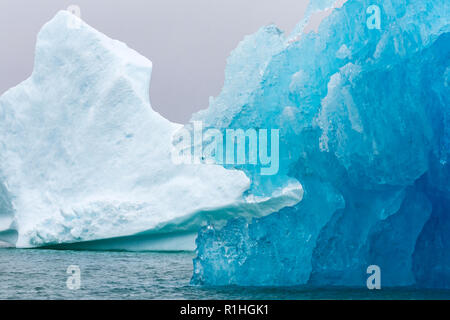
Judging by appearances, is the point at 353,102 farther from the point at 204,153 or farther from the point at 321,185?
the point at 204,153

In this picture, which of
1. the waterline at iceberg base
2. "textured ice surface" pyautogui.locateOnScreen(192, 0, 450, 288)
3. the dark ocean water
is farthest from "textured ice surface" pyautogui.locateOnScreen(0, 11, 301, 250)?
"textured ice surface" pyautogui.locateOnScreen(192, 0, 450, 288)

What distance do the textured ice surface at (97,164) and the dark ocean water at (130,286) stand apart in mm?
3026

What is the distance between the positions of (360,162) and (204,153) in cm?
195

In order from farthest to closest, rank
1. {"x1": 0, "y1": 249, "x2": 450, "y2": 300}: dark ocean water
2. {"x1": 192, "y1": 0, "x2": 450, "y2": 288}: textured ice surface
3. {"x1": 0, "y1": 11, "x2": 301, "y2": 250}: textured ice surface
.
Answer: {"x1": 0, "y1": 11, "x2": 301, "y2": 250}: textured ice surface < {"x1": 192, "y1": 0, "x2": 450, "y2": 288}: textured ice surface < {"x1": 0, "y1": 249, "x2": 450, "y2": 300}: dark ocean water

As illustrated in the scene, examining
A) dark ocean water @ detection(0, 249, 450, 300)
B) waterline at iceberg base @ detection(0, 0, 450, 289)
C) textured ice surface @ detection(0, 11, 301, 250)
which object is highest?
textured ice surface @ detection(0, 11, 301, 250)

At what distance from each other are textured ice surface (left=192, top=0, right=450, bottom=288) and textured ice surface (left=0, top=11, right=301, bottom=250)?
7.52 m

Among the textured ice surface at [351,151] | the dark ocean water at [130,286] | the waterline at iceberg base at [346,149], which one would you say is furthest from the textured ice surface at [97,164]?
the textured ice surface at [351,151]

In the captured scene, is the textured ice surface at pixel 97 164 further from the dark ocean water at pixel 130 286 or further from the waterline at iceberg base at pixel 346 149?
the waterline at iceberg base at pixel 346 149

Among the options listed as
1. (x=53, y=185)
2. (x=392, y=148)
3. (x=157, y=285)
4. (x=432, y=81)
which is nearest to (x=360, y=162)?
(x=392, y=148)

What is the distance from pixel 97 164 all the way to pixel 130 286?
8650 mm

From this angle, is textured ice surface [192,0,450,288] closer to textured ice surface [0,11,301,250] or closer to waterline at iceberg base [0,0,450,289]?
waterline at iceberg base [0,0,450,289]

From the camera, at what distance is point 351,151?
7512mm

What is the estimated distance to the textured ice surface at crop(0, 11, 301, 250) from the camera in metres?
15.9

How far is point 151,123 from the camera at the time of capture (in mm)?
16797
